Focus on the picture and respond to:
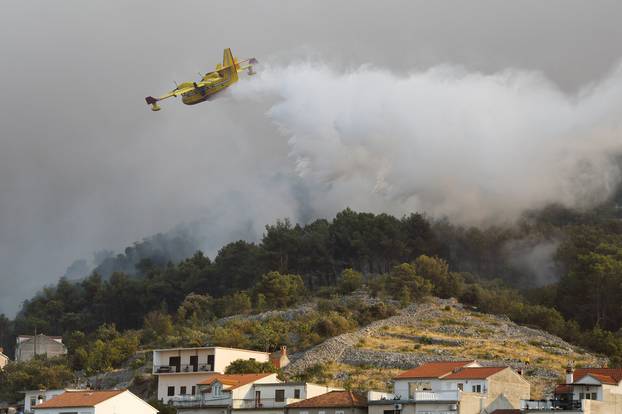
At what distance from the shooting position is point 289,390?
73812mm

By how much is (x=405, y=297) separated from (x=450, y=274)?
9136mm

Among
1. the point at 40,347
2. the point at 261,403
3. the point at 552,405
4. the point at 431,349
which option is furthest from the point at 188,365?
the point at 40,347

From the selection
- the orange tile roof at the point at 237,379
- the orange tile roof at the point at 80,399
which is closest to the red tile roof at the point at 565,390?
the orange tile roof at the point at 237,379

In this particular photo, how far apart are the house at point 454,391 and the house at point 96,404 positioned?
15.3 meters

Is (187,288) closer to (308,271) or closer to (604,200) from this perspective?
(308,271)

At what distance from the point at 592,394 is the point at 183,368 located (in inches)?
1393

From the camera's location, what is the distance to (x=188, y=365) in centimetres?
9244

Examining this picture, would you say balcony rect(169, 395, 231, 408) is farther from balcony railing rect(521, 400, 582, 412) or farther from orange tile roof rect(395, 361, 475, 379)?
balcony railing rect(521, 400, 582, 412)

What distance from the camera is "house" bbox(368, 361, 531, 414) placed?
213ft

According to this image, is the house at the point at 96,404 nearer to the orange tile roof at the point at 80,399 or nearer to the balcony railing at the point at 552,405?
the orange tile roof at the point at 80,399

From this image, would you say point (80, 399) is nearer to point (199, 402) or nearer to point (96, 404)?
point (96, 404)

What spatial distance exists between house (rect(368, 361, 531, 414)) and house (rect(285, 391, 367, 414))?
101 cm

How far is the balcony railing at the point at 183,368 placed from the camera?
9056cm

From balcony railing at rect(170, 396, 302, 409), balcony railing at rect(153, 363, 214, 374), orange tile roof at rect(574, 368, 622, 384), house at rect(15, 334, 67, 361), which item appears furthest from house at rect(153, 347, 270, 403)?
house at rect(15, 334, 67, 361)
